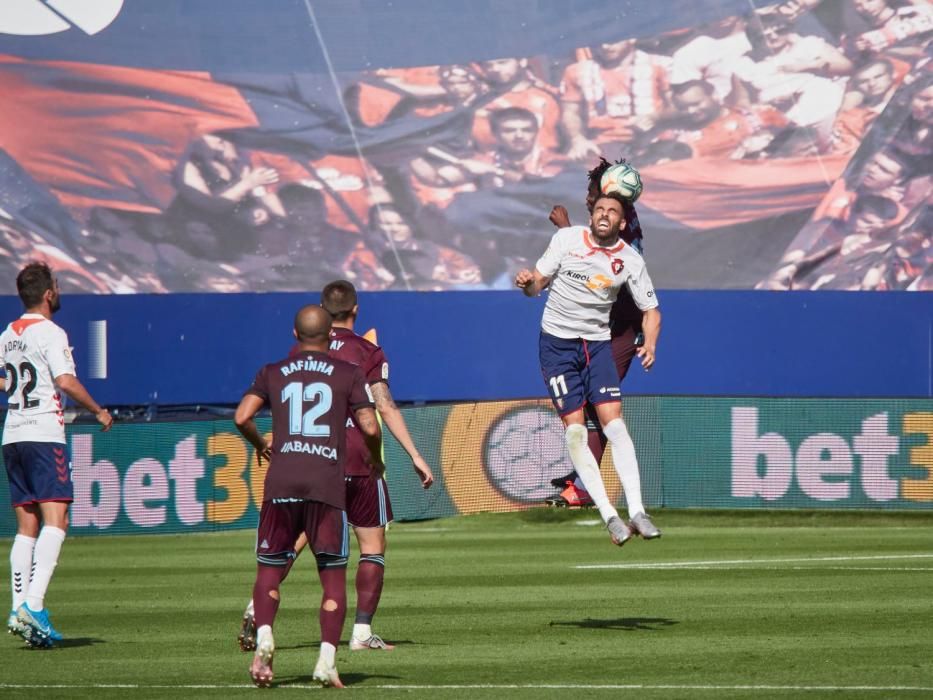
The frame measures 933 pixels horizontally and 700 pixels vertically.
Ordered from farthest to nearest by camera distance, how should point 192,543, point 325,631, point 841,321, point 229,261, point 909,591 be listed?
1. point 229,261
2. point 841,321
3. point 192,543
4. point 909,591
5. point 325,631

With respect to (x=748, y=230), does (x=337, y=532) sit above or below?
below

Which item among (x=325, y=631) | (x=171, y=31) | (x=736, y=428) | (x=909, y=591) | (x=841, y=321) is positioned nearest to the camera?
(x=325, y=631)

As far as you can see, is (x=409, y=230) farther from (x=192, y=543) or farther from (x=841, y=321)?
(x=192, y=543)

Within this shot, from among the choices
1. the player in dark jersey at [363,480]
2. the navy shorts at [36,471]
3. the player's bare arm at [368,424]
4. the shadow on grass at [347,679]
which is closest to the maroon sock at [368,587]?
the player in dark jersey at [363,480]

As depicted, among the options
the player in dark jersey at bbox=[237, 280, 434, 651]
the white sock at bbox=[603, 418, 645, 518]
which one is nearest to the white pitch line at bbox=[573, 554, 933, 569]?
the white sock at bbox=[603, 418, 645, 518]

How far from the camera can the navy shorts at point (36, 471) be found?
360 inches

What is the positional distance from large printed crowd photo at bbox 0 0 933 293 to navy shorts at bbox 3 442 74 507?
17466 millimetres

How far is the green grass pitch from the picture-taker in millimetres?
7176

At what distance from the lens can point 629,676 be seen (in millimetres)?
7301

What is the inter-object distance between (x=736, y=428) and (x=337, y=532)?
1243cm

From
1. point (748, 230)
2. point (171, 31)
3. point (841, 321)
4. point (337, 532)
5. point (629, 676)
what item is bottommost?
point (629, 676)

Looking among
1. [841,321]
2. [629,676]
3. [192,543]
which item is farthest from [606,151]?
[629,676]

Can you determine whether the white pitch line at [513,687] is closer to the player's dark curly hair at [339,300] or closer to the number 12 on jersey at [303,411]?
the number 12 on jersey at [303,411]

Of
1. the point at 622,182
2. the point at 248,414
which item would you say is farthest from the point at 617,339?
the point at 248,414
